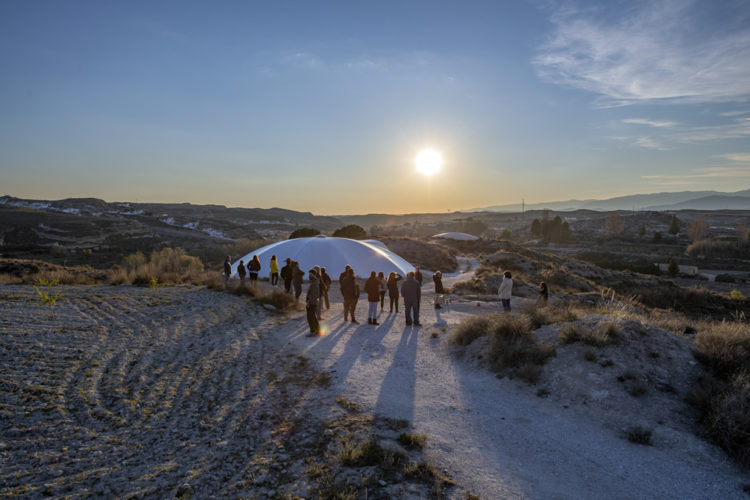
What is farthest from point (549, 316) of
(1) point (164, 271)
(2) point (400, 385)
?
(1) point (164, 271)

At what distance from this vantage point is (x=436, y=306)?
15461 millimetres

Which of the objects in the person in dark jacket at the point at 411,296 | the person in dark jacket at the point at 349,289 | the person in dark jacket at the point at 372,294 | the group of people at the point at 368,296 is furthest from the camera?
the person in dark jacket at the point at 349,289

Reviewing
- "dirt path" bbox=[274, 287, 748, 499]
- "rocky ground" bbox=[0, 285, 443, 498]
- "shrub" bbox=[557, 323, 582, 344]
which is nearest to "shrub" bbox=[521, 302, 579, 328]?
"shrub" bbox=[557, 323, 582, 344]

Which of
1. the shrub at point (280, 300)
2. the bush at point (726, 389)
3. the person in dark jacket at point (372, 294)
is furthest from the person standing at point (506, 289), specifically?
the shrub at point (280, 300)

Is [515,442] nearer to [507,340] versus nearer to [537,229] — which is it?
[507,340]

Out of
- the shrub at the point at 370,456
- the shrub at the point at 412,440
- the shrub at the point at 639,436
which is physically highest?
the shrub at the point at 370,456

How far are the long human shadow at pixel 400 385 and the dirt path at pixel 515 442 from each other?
2 cm

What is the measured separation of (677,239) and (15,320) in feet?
328

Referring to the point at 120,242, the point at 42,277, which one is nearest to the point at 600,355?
the point at 42,277

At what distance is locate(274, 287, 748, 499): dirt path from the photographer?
14.9 feet

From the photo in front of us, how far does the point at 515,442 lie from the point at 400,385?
2.55m

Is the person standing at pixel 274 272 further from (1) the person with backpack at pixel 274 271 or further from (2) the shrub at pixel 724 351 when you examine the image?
(2) the shrub at pixel 724 351

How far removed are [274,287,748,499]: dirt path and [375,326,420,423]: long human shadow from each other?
2 cm

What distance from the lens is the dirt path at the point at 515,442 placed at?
4.53 meters
